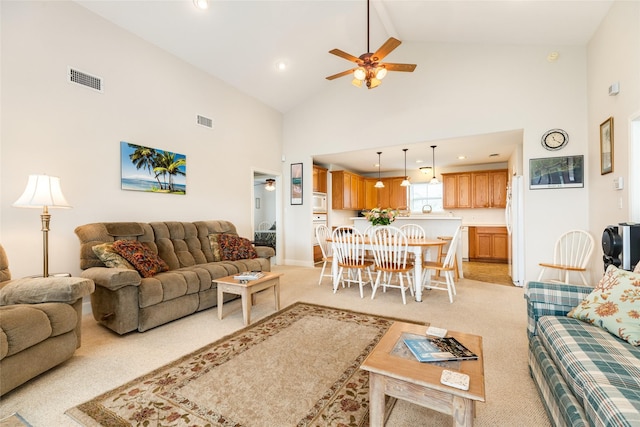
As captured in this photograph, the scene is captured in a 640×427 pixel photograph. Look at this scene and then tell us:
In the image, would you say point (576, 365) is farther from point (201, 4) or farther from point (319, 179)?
point (319, 179)

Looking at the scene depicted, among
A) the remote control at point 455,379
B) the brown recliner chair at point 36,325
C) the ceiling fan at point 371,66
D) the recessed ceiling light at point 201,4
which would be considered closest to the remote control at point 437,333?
the remote control at point 455,379

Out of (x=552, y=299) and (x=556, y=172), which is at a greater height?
(x=556, y=172)

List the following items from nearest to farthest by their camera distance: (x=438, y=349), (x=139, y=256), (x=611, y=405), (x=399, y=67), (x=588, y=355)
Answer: (x=611, y=405)
(x=588, y=355)
(x=438, y=349)
(x=139, y=256)
(x=399, y=67)

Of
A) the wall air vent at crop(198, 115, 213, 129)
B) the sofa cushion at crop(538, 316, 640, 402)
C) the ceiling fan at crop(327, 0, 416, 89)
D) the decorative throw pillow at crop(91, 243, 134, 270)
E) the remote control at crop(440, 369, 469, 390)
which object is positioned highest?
the ceiling fan at crop(327, 0, 416, 89)

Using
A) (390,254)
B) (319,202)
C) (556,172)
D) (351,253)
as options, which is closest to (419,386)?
(390,254)

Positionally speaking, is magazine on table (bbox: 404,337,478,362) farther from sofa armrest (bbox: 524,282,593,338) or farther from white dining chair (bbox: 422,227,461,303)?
white dining chair (bbox: 422,227,461,303)

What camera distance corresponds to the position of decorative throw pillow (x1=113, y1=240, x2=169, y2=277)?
9.30 ft

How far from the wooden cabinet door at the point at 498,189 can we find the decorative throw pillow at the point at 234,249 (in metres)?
5.83

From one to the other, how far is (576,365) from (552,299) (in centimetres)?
73

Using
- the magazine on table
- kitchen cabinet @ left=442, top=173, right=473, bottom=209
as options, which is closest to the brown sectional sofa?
the magazine on table

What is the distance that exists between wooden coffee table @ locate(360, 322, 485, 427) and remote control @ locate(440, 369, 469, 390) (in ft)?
0.05

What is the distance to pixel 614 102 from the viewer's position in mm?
2979

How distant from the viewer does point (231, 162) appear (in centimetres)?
516

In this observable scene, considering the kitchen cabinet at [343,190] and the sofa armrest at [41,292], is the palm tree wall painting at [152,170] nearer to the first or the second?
the sofa armrest at [41,292]
